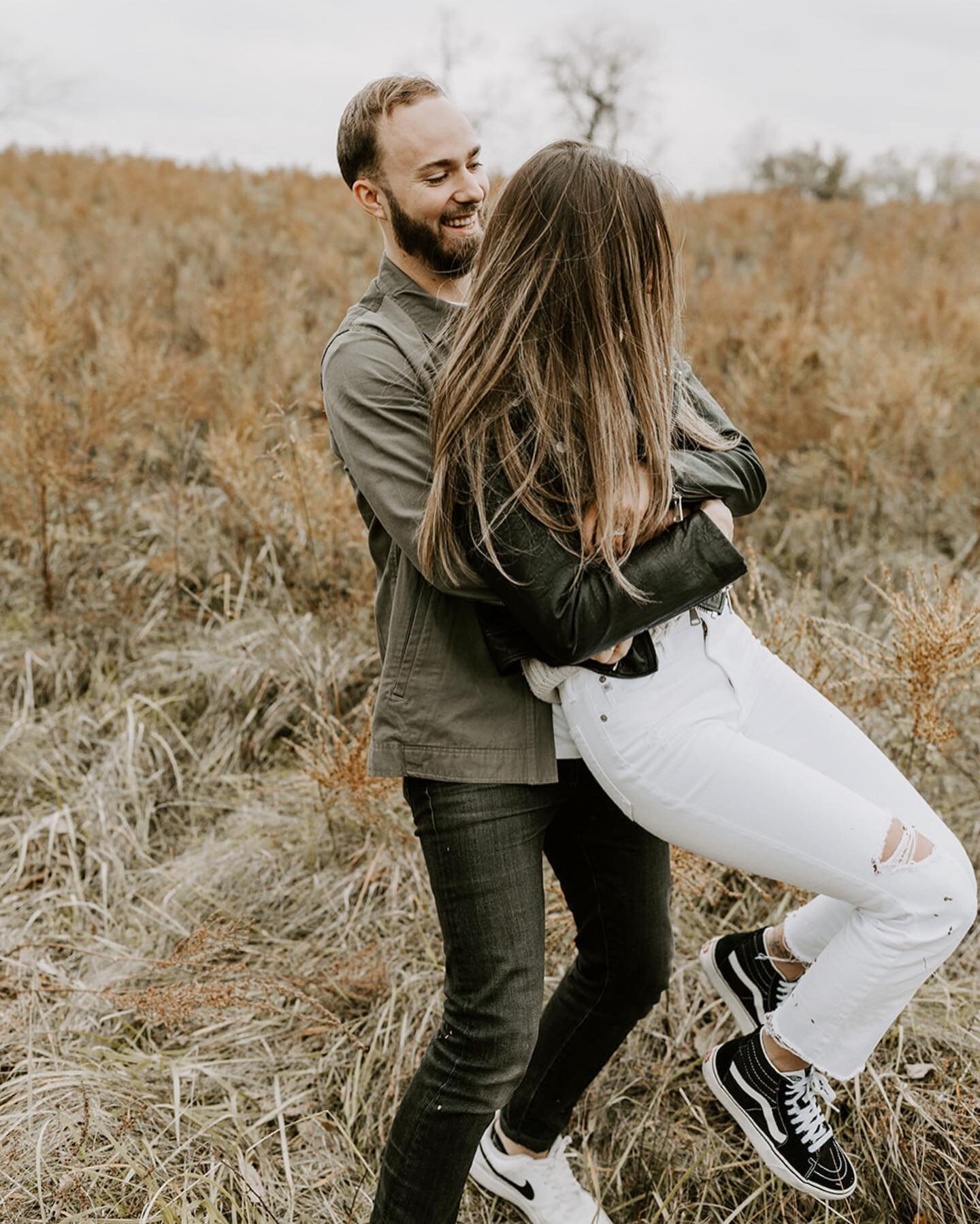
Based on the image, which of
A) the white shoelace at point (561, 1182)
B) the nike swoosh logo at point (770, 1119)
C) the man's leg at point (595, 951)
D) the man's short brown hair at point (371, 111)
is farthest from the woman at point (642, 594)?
the white shoelace at point (561, 1182)

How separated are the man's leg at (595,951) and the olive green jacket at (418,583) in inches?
9.0

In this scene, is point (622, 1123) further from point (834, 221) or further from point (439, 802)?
point (834, 221)

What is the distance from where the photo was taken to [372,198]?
1.85m

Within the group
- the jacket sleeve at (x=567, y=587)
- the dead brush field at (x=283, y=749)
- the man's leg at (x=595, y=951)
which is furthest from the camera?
the dead brush field at (x=283, y=749)

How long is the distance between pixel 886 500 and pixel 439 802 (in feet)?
13.1

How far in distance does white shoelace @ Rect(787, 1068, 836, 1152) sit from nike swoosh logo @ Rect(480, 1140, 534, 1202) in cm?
70

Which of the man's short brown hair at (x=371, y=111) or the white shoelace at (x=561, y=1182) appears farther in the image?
the white shoelace at (x=561, y=1182)

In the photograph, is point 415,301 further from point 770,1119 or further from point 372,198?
point 770,1119

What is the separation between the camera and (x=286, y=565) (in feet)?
14.4

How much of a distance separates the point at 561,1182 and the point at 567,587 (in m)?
1.52

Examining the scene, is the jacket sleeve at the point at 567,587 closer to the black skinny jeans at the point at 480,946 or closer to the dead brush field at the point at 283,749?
the black skinny jeans at the point at 480,946

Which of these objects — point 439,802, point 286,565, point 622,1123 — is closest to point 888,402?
point 286,565

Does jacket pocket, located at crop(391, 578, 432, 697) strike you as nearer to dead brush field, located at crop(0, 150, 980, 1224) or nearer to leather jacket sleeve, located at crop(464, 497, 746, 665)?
leather jacket sleeve, located at crop(464, 497, 746, 665)

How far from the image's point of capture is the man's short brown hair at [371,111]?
70.7 inches
